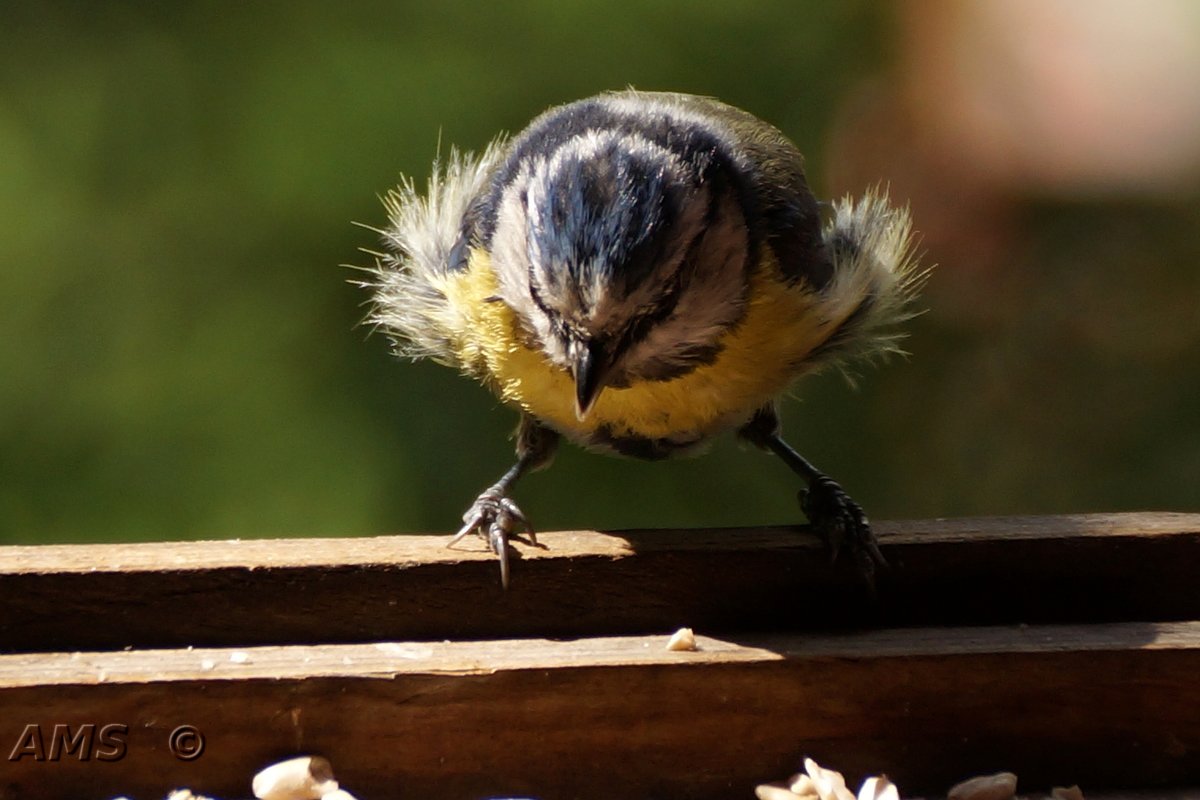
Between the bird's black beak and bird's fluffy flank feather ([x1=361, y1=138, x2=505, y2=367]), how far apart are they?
36cm

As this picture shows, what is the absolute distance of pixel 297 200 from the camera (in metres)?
1.83

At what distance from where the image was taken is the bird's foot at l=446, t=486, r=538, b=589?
1.00m

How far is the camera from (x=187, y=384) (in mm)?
1857

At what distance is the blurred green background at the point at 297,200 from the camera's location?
71.3 inches

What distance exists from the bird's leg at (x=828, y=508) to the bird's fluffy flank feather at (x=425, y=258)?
35 cm

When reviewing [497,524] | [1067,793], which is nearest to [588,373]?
[497,524]

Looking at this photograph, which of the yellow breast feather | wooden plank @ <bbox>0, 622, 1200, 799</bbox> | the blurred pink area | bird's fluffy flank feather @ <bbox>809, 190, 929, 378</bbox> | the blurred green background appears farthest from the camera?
the blurred green background

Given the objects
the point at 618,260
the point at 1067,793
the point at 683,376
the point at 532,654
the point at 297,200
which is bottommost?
the point at 1067,793

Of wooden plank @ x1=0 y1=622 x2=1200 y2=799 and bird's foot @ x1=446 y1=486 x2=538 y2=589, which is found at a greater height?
bird's foot @ x1=446 y1=486 x2=538 y2=589

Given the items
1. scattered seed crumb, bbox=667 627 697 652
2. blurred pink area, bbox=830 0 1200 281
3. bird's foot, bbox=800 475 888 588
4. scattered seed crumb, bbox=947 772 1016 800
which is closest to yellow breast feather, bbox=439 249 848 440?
bird's foot, bbox=800 475 888 588

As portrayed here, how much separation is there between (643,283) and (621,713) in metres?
0.32

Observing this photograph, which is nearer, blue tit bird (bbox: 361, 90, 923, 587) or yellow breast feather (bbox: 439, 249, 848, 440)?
blue tit bird (bbox: 361, 90, 923, 587)

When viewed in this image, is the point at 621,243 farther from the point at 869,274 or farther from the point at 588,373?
the point at 869,274

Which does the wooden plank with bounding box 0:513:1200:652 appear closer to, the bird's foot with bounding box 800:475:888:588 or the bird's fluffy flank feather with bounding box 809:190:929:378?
the bird's foot with bounding box 800:475:888:588
